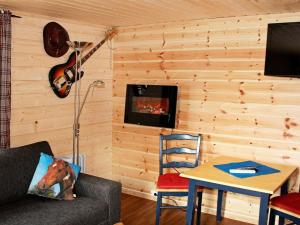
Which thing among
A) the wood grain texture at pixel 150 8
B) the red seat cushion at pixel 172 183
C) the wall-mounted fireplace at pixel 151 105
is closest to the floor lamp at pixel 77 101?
the wood grain texture at pixel 150 8

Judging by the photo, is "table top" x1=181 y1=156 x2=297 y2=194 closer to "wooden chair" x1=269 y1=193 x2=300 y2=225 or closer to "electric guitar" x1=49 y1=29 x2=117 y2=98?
"wooden chair" x1=269 y1=193 x2=300 y2=225

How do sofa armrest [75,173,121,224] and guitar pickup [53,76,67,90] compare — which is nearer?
sofa armrest [75,173,121,224]

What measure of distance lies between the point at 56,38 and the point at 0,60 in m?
0.77

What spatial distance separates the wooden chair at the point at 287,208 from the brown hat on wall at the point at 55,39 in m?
2.67

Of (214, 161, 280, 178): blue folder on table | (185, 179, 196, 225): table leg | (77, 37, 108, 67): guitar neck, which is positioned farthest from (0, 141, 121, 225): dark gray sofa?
(77, 37, 108, 67): guitar neck

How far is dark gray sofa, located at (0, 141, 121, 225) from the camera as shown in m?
2.68

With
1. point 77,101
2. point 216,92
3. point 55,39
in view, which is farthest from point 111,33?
point 216,92

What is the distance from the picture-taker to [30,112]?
3.66 m

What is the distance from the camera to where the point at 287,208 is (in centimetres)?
289

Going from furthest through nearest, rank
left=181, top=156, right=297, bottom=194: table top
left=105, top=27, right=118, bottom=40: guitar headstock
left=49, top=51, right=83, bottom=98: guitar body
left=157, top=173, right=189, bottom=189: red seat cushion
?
left=105, top=27, right=118, bottom=40: guitar headstock → left=49, top=51, right=83, bottom=98: guitar body → left=157, top=173, right=189, bottom=189: red seat cushion → left=181, top=156, right=297, bottom=194: table top

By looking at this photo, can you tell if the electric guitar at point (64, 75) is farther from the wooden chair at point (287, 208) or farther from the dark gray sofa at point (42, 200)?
the wooden chair at point (287, 208)

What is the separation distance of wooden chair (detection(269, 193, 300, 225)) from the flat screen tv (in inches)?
44.3

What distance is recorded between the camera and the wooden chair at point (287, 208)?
2836 mm

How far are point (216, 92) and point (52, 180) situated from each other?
2.00 metres
